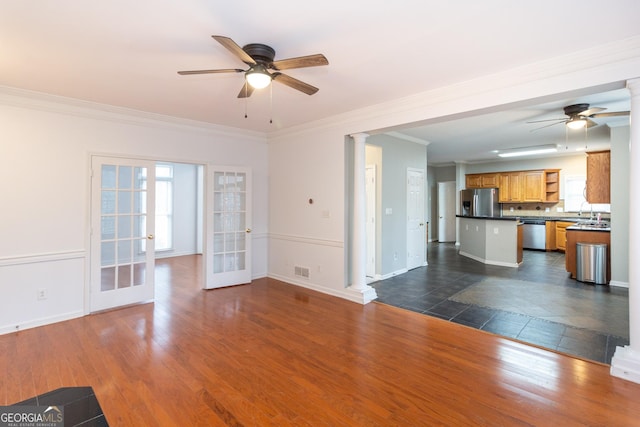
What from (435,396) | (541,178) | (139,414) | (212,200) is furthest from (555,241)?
(139,414)

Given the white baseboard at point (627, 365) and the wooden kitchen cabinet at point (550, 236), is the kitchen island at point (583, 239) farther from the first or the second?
the white baseboard at point (627, 365)

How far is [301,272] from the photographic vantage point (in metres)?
5.26

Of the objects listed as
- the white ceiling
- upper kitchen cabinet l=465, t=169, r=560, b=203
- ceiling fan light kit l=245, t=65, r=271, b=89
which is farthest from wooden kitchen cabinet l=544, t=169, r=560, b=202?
ceiling fan light kit l=245, t=65, r=271, b=89

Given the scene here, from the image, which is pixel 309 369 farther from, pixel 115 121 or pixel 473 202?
pixel 473 202

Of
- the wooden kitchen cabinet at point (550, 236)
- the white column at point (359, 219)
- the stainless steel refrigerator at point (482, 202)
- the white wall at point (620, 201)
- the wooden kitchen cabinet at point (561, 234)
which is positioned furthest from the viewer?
the stainless steel refrigerator at point (482, 202)

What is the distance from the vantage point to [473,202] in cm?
962

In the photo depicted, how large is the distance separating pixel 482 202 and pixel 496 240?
2.96 metres

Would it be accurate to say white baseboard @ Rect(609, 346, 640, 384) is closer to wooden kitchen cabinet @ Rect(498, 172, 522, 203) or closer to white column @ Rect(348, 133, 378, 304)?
white column @ Rect(348, 133, 378, 304)

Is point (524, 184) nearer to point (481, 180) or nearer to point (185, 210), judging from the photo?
point (481, 180)

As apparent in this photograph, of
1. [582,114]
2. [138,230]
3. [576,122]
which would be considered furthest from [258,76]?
[576,122]

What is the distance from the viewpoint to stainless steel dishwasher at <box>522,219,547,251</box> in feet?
28.6

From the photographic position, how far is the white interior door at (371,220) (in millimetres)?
5664

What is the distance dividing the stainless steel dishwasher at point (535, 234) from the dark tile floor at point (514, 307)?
134 centimetres

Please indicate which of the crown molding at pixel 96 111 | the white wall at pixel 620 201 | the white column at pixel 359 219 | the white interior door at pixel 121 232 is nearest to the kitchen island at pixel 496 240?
the white wall at pixel 620 201
